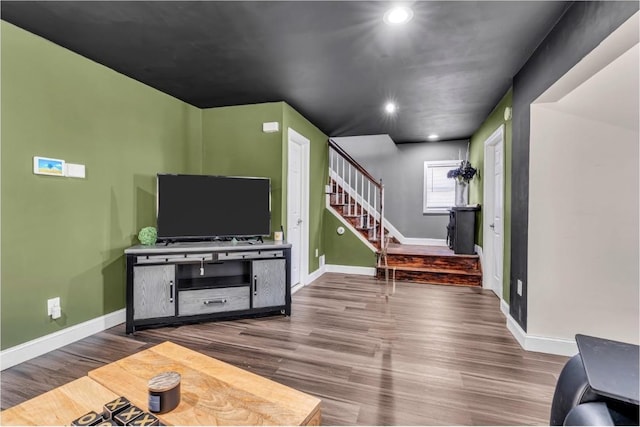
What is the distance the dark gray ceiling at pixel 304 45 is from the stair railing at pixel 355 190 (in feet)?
7.43

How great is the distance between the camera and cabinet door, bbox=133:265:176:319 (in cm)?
286

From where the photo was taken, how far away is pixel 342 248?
5379 mm

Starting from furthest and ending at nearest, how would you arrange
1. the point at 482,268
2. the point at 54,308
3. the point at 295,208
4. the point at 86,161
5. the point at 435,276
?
the point at 435,276
the point at 482,268
the point at 295,208
the point at 86,161
the point at 54,308

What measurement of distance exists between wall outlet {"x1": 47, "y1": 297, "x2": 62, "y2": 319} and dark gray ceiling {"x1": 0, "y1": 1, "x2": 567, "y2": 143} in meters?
2.11

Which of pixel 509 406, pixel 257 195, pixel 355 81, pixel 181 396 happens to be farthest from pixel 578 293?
pixel 257 195

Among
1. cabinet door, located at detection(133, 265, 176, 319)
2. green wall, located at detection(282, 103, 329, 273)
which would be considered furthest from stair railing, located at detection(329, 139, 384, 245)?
cabinet door, located at detection(133, 265, 176, 319)

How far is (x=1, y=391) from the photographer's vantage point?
1949 mm

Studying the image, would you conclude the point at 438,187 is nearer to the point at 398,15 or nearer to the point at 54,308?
the point at 398,15

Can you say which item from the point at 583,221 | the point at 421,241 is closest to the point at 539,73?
the point at 583,221

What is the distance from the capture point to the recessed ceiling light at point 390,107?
12.5ft

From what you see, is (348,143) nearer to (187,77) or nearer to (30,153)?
(187,77)

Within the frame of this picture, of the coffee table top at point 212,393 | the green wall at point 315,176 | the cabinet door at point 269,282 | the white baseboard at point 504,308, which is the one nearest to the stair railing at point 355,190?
the green wall at point 315,176

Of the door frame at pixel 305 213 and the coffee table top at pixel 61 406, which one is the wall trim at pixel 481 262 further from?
the coffee table top at pixel 61 406

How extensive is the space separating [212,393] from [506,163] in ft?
11.5
